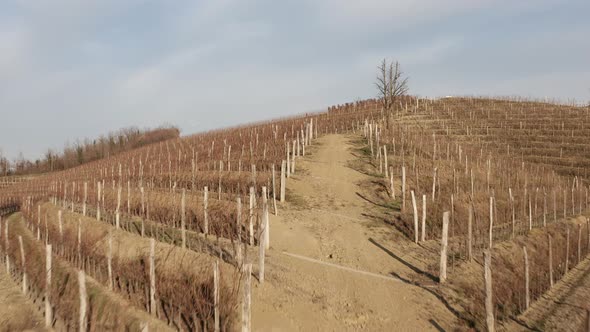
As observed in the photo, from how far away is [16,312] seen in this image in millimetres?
8188

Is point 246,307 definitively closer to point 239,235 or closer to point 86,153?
point 239,235

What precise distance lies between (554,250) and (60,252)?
1414cm

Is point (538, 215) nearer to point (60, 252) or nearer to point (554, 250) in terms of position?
point (554, 250)

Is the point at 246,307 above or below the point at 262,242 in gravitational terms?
below

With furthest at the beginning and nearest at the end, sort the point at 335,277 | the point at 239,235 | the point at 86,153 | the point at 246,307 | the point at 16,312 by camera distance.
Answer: the point at 86,153, the point at 335,277, the point at 16,312, the point at 239,235, the point at 246,307

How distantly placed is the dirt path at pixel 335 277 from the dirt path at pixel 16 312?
4.43 m

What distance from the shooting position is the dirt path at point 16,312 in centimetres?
749

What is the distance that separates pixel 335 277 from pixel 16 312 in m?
7.01

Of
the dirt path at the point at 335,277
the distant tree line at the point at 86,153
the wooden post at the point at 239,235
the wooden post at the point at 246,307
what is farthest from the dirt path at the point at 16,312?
the distant tree line at the point at 86,153

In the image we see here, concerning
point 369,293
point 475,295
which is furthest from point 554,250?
point 369,293

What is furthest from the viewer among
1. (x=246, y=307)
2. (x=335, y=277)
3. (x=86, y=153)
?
(x=86, y=153)

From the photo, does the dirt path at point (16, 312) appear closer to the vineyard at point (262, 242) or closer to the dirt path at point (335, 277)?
the vineyard at point (262, 242)

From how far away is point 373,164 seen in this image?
1967cm

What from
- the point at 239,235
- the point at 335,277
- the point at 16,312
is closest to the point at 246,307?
the point at 239,235
